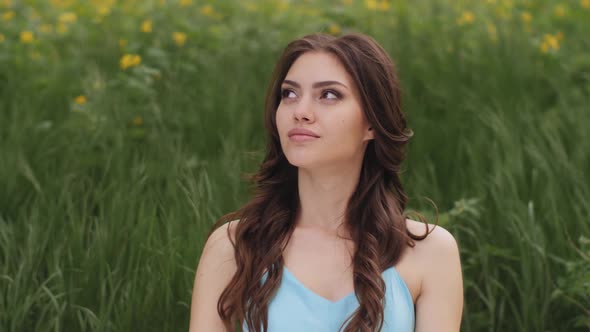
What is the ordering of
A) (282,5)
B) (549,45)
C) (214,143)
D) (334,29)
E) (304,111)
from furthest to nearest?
1. (282,5)
2. (334,29)
3. (549,45)
4. (214,143)
5. (304,111)

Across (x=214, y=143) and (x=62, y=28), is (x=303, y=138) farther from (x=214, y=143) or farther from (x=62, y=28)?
(x=62, y=28)

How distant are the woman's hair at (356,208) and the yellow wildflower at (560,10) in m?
4.12

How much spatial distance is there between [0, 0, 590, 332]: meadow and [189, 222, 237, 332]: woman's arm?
1.46 feet

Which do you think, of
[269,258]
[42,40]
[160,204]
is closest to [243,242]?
[269,258]

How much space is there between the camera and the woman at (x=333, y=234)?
7.31 feet

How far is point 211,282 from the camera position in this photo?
234cm

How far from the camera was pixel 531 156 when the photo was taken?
12.6 feet

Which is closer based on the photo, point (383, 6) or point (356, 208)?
point (356, 208)

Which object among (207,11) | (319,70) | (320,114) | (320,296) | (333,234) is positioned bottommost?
(320,296)

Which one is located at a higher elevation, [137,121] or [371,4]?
[371,4]

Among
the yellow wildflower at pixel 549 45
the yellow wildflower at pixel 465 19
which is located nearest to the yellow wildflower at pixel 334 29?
the yellow wildflower at pixel 465 19

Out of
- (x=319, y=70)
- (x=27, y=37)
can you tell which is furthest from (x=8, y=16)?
(x=319, y=70)

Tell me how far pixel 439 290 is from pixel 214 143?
6.97ft

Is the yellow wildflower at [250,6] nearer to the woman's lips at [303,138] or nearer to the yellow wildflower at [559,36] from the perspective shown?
the yellow wildflower at [559,36]
